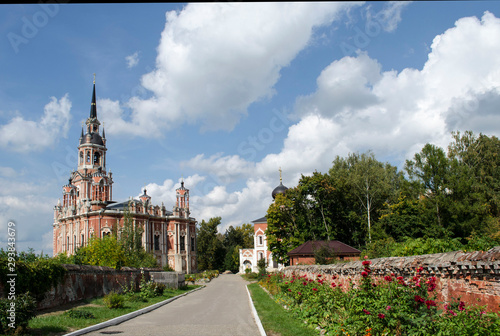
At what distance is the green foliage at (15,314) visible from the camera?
27.7ft

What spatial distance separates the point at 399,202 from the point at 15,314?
36.2 meters

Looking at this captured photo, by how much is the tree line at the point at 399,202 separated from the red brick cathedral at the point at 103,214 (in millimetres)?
21473

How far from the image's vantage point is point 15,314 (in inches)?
338

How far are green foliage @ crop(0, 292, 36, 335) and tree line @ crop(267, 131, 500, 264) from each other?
22473 mm

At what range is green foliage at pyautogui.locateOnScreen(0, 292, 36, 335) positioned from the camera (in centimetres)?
845

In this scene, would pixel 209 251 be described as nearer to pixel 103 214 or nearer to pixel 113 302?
pixel 103 214

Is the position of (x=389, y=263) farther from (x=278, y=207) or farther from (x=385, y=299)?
(x=278, y=207)

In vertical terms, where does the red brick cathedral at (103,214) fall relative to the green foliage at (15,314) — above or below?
above

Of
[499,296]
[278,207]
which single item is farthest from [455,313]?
[278,207]

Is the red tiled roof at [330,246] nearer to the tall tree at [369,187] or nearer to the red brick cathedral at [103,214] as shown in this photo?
the tall tree at [369,187]

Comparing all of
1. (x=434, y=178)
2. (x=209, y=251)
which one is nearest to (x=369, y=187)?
(x=434, y=178)

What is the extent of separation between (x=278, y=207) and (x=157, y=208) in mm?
24059

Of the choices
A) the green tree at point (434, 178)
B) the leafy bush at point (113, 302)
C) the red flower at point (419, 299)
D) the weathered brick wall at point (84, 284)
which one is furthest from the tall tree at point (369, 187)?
the red flower at point (419, 299)

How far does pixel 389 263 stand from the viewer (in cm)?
835
